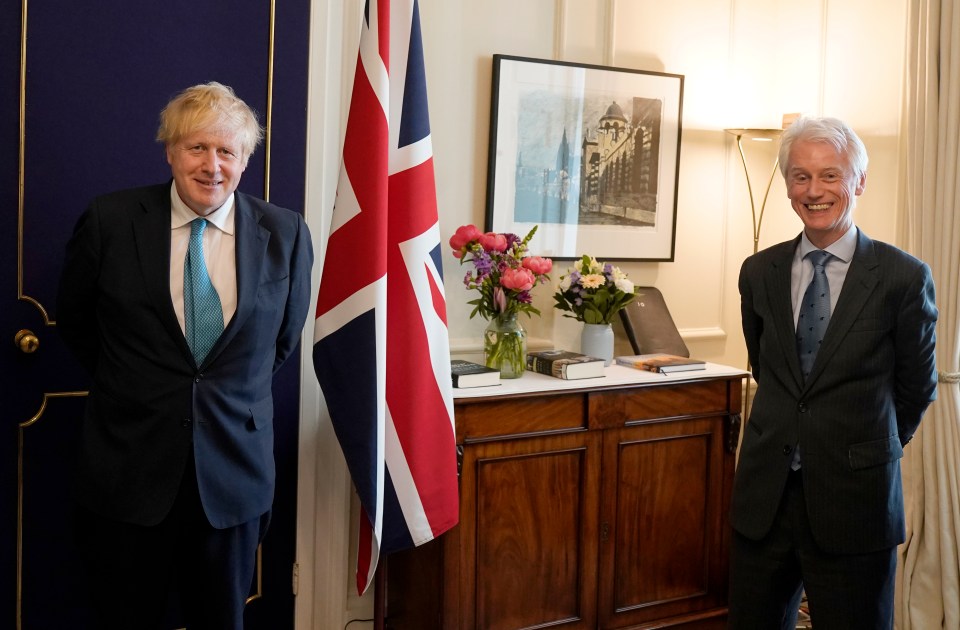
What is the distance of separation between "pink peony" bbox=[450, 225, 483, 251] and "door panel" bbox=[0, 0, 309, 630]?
0.79 m

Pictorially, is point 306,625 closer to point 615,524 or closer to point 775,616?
point 615,524

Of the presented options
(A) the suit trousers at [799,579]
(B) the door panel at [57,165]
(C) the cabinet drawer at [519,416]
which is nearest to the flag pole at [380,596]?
(C) the cabinet drawer at [519,416]

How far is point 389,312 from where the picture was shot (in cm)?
247

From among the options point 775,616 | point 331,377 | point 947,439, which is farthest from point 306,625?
point 947,439

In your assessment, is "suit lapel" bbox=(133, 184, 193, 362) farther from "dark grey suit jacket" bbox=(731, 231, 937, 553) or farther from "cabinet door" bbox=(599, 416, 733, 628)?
"cabinet door" bbox=(599, 416, 733, 628)

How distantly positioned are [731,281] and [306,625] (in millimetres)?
2097

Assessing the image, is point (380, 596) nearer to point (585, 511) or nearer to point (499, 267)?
point (585, 511)

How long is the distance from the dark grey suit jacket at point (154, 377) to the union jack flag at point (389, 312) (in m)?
0.36

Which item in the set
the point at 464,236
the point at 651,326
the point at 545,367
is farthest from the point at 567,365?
the point at 651,326

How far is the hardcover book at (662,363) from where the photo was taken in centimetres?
303

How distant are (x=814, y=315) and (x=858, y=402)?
22 centimetres

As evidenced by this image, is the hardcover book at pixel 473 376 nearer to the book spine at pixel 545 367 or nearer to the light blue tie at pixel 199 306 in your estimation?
the book spine at pixel 545 367

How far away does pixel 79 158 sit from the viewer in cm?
248

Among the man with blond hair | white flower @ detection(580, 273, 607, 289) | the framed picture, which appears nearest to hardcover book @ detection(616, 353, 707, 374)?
white flower @ detection(580, 273, 607, 289)
